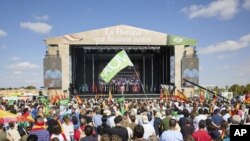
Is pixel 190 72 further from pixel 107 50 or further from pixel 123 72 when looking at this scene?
pixel 123 72

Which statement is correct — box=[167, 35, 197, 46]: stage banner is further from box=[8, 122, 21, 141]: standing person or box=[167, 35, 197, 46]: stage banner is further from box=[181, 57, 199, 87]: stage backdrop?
box=[8, 122, 21, 141]: standing person

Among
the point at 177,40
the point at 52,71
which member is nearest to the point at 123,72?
the point at 177,40

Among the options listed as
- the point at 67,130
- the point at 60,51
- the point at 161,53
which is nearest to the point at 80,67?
the point at 60,51

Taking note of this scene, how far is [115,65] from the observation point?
15.7 metres

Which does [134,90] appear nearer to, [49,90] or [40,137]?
[49,90]

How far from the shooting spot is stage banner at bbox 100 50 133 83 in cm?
1545

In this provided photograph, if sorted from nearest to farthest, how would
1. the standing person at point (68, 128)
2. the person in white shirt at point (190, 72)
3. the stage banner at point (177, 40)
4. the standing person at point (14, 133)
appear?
the standing person at point (14, 133) → the standing person at point (68, 128) → the person in white shirt at point (190, 72) → the stage banner at point (177, 40)

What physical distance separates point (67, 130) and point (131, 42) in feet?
101

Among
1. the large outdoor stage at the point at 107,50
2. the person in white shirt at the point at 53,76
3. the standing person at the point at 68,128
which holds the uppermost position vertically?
the large outdoor stage at the point at 107,50

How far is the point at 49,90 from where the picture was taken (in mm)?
39344

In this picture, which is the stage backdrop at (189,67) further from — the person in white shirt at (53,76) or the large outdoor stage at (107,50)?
the person in white shirt at (53,76)

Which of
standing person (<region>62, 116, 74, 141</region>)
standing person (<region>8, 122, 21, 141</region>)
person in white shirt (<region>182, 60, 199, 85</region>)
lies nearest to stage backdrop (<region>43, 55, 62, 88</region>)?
person in white shirt (<region>182, 60, 199, 85</region>)

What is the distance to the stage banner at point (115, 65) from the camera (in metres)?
15.4

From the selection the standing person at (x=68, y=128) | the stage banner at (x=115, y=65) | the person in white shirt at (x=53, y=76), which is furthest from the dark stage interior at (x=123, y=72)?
the standing person at (x=68, y=128)
